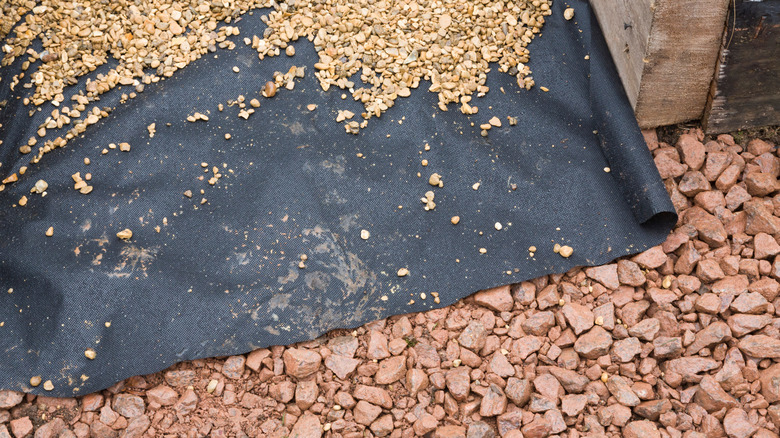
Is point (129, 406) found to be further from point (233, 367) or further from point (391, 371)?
point (391, 371)

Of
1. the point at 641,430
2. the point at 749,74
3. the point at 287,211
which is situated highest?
the point at 749,74

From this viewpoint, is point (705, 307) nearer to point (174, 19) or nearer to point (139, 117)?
point (139, 117)

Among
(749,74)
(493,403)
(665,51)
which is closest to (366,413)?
(493,403)

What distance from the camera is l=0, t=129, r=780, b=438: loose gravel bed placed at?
5.42 ft

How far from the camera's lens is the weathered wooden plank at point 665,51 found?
1.84 m

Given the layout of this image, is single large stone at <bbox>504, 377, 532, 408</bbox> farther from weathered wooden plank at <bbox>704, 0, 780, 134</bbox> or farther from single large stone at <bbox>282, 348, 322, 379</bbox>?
weathered wooden plank at <bbox>704, 0, 780, 134</bbox>

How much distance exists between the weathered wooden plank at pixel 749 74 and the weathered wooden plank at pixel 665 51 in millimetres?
37

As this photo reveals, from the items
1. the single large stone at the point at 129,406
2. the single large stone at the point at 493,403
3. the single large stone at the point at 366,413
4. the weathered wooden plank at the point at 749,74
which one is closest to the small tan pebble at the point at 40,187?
the single large stone at the point at 129,406

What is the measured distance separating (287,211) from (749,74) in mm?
1401

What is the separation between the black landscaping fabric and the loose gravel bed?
6 centimetres

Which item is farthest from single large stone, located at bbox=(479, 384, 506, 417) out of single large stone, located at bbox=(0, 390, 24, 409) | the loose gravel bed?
single large stone, located at bbox=(0, 390, 24, 409)

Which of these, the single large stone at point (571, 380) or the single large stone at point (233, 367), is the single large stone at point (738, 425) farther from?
the single large stone at point (233, 367)

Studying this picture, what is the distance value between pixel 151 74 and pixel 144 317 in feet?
2.76

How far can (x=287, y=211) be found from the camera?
6.42 feet
